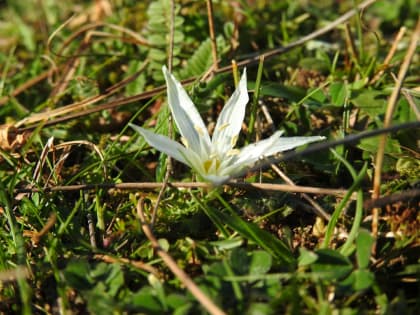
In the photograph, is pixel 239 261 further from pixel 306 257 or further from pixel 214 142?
pixel 214 142

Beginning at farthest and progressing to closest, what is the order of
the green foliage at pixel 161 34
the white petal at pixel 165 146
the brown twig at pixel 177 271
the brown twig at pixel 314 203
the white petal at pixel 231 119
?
the green foliage at pixel 161 34, the white petal at pixel 231 119, the brown twig at pixel 314 203, the white petal at pixel 165 146, the brown twig at pixel 177 271

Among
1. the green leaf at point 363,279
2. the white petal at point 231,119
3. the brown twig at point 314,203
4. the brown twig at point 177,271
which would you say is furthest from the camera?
the white petal at point 231,119

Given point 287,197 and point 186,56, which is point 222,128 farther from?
point 186,56

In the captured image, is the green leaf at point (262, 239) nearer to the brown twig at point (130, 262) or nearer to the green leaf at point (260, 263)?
the green leaf at point (260, 263)

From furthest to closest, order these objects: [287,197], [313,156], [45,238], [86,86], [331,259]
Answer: [86,86] → [313,156] → [287,197] → [45,238] → [331,259]

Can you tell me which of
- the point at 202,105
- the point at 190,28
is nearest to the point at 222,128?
the point at 202,105

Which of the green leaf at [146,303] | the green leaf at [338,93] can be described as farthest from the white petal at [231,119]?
the green leaf at [146,303]

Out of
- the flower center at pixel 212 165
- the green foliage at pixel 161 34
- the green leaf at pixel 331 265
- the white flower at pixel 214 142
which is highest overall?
the green foliage at pixel 161 34
